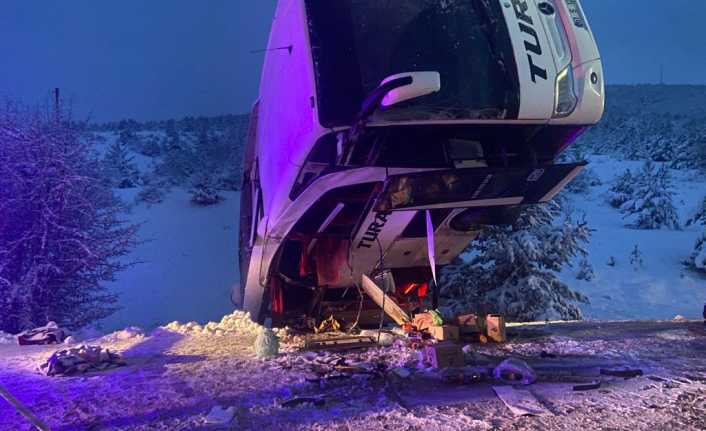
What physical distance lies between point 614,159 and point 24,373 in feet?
100

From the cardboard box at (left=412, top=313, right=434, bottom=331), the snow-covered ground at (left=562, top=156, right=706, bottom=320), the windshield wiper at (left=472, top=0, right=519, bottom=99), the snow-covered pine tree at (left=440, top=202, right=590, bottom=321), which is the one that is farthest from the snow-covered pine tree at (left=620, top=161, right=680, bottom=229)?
the windshield wiper at (left=472, top=0, right=519, bottom=99)

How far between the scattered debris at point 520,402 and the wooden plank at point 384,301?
2.02 meters

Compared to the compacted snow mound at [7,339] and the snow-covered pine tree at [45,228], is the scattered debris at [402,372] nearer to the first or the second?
the compacted snow mound at [7,339]

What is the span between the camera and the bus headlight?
3.91m

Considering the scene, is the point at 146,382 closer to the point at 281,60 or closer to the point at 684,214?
the point at 281,60

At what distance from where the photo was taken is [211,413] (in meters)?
3.28

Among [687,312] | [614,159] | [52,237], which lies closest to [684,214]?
[687,312]

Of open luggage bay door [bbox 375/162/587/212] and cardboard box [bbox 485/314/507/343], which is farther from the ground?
open luggage bay door [bbox 375/162/587/212]

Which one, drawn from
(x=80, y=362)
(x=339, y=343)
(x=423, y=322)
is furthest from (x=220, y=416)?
(x=423, y=322)

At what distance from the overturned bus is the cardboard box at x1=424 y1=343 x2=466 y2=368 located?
3.33 ft

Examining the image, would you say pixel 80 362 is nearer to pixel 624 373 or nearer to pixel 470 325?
pixel 470 325

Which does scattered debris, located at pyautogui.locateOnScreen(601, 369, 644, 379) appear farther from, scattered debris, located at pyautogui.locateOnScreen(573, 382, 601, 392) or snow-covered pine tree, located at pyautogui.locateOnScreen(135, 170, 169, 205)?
snow-covered pine tree, located at pyautogui.locateOnScreen(135, 170, 169, 205)

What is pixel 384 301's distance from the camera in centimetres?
561

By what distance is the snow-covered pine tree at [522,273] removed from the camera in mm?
10711
